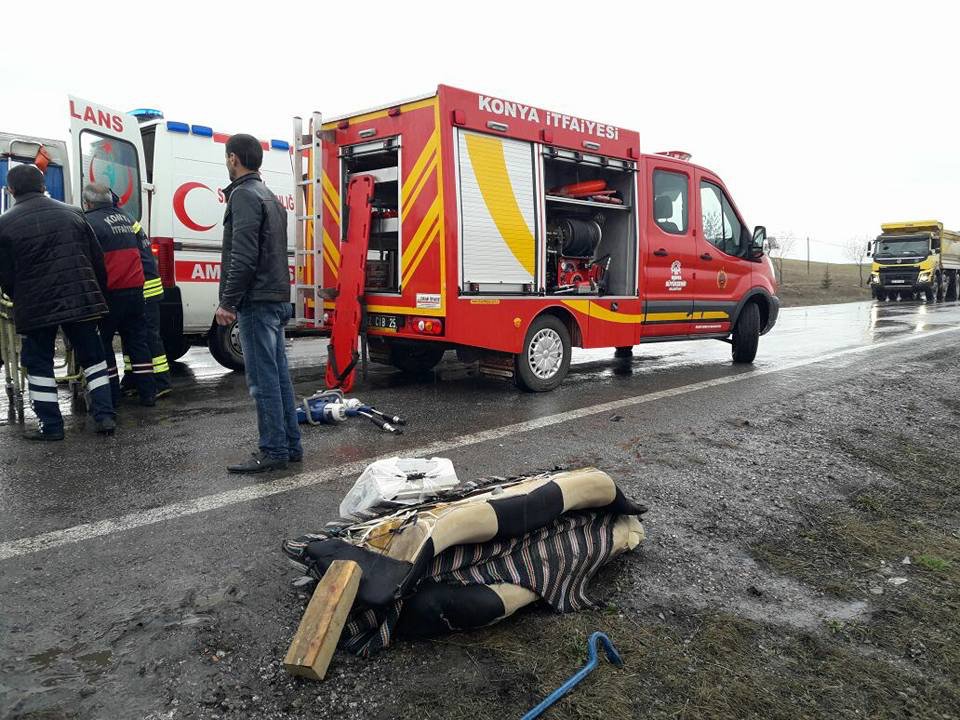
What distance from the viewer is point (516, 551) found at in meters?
2.74

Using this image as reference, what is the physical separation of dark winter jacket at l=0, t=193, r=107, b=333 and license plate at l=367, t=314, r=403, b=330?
2495mm

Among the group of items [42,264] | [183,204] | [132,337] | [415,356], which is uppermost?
[183,204]

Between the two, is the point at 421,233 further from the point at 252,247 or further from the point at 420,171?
the point at 252,247

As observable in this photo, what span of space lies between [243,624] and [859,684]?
2072mm

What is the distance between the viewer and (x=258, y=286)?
4281mm

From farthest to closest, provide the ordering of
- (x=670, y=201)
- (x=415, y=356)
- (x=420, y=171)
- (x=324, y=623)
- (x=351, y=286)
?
(x=670, y=201), (x=415, y=356), (x=351, y=286), (x=420, y=171), (x=324, y=623)

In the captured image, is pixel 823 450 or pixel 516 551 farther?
pixel 823 450

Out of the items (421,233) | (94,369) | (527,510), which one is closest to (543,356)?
(421,233)

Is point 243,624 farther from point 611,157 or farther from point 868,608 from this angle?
point 611,157

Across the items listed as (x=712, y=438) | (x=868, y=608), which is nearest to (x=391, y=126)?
→ (x=712, y=438)

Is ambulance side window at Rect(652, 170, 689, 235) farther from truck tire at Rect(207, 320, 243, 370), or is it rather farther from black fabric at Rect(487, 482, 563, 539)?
black fabric at Rect(487, 482, 563, 539)

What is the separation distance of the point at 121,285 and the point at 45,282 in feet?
3.05

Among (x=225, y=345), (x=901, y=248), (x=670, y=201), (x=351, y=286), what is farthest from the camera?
(x=901, y=248)

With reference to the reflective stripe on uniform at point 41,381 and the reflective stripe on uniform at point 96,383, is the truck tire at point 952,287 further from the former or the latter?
the reflective stripe on uniform at point 41,381
